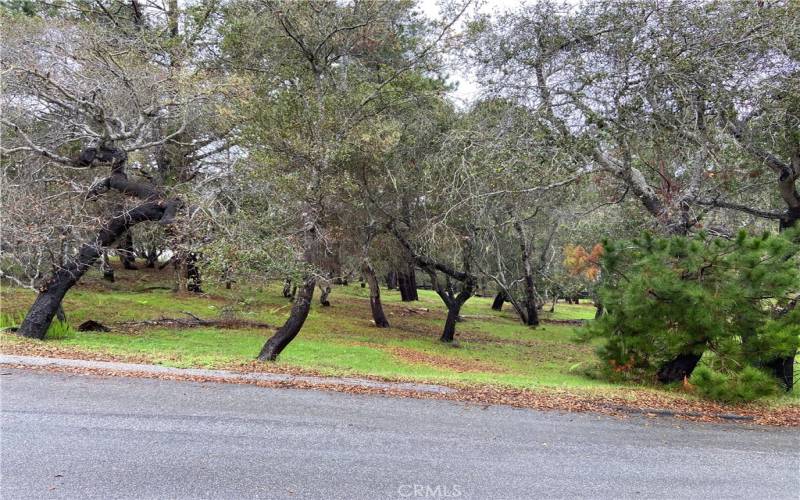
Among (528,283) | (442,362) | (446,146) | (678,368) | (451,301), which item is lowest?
(442,362)

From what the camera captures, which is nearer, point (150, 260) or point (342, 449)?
point (342, 449)

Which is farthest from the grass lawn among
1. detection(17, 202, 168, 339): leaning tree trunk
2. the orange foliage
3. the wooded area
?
the orange foliage

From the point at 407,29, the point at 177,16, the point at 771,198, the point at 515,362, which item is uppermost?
the point at 177,16

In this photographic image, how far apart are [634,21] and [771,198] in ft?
20.8

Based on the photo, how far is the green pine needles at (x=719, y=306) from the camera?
8023mm

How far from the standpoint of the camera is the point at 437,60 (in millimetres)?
12344

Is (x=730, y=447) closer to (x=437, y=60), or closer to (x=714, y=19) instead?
(x=714, y=19)

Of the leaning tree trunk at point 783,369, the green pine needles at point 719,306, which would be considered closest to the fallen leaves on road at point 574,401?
the green pine needles at point 719,306

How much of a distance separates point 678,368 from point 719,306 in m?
1.78

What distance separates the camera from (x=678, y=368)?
9367mm

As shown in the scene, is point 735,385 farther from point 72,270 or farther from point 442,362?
point 72,270

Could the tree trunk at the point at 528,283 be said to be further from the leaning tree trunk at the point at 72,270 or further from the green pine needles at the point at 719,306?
the leaning tree trunk at the point at 72,270

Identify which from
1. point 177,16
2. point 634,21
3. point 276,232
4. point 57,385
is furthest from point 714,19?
point 177,16

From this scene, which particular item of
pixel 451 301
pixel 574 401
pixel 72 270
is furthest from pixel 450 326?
pixel 72 270
